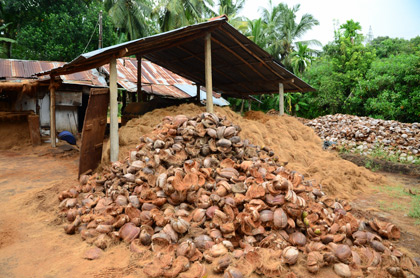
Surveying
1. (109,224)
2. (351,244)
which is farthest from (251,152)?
(109,224)

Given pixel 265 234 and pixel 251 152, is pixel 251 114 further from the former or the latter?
pixel 265 234

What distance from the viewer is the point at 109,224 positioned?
9.99 ft

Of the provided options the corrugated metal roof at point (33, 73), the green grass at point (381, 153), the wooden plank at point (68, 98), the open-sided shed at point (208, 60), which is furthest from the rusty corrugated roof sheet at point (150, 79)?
the green grass at point (381, 153)

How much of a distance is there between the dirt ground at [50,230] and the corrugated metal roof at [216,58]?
235cm

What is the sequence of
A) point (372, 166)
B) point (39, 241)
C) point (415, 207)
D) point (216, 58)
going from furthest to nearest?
point (216, 58) → point (372, 166) → point (415, 207) → point (39, 241)

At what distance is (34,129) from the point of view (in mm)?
9305

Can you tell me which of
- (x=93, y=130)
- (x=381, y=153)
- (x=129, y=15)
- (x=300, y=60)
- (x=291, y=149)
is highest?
(x=129, y=15)

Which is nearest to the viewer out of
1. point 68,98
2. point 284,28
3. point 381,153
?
point 381,153

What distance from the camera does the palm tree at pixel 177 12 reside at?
61.6ft

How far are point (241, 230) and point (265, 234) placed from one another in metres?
0.24

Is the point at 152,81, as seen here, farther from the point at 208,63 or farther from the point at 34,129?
the point at 208,63

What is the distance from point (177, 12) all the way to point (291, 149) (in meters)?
15.9

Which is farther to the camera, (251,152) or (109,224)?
(251,152)

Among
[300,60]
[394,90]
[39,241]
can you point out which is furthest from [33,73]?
[300,60]
